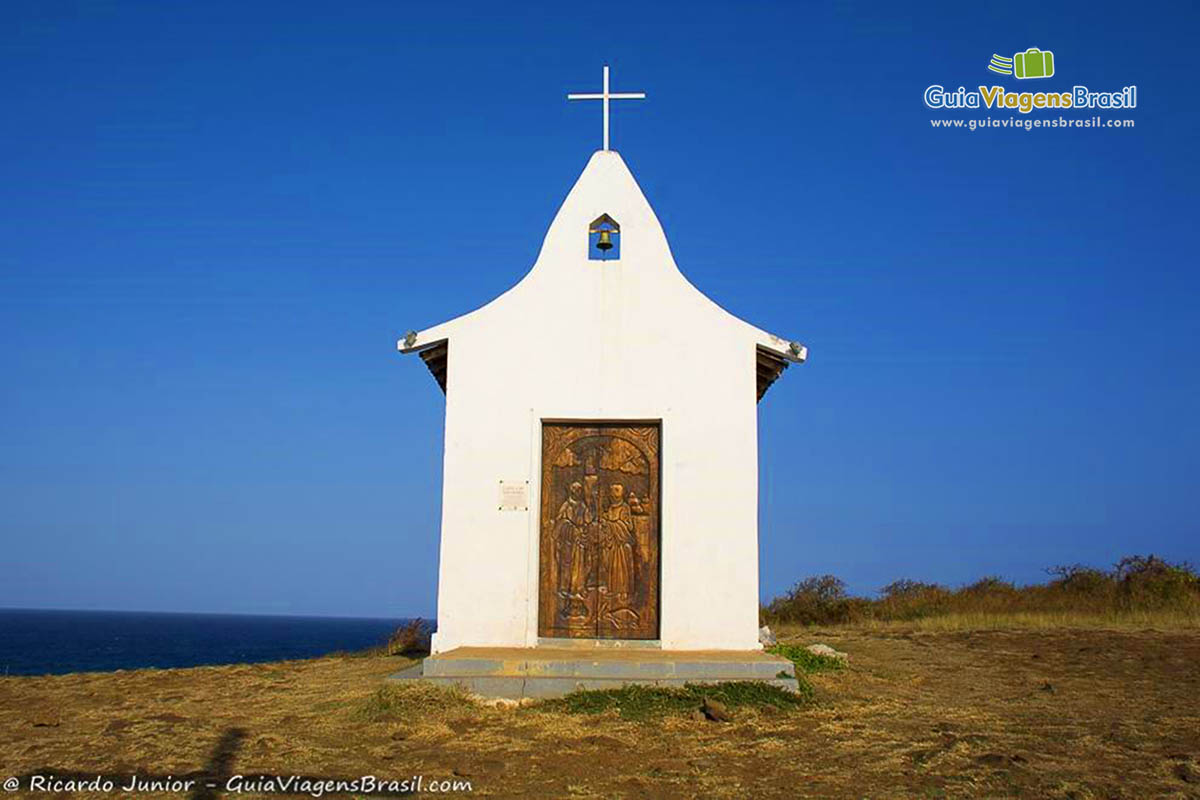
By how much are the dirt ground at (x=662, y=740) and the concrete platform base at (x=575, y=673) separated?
425 mm

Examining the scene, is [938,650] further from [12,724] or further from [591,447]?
[12,724]

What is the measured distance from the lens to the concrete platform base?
33.9ft

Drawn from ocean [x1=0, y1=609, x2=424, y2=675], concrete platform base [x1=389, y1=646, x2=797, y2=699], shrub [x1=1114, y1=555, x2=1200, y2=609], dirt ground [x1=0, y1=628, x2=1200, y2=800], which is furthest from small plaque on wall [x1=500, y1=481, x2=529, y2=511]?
shrub [x1=1114, y1=555, x2=1200, y2=609]

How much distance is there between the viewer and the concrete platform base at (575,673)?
10336 millimetres

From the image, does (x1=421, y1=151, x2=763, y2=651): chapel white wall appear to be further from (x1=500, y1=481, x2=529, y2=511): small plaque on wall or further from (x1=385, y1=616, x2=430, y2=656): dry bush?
(x1=385, y1=616, x2=430, y2=656): dry bush

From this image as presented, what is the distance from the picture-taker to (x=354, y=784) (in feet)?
24.4

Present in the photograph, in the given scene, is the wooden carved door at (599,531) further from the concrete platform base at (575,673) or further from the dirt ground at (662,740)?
the dirt ground at (662,740)

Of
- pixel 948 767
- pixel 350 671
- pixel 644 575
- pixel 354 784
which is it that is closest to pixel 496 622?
pixel 644 575

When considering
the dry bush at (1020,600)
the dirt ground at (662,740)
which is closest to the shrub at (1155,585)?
the dry bush at (1020,600)

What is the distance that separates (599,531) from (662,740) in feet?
11.2

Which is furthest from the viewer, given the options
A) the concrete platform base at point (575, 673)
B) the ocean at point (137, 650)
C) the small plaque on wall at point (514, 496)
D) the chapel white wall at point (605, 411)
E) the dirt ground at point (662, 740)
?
the ocean at point (137, 650)

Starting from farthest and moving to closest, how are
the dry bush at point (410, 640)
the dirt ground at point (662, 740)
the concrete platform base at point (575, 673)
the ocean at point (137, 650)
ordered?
the ocean at point (137, 650) → the dry bush at point (410, 640) → the concrete platform base at point (575, 673) → the dirt ground at point (662, 740)

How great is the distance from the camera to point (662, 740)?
8859mm

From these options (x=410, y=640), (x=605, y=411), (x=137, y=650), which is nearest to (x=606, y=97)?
(x=605, y=411)
